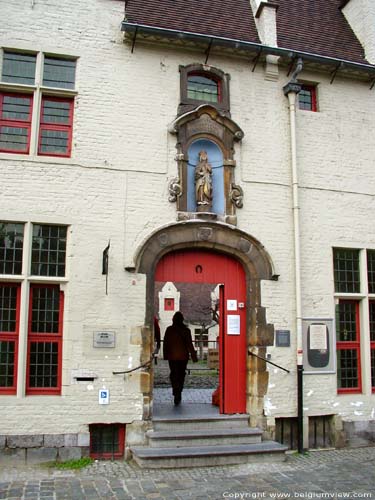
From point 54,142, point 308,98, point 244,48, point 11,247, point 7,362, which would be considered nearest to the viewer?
point 7,362

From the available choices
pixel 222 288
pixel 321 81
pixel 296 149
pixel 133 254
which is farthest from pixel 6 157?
pixel 321 81

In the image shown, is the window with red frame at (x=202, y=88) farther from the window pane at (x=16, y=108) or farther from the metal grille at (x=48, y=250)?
the metal grille at (x=48, y=250)

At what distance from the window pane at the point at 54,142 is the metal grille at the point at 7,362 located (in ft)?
10.9

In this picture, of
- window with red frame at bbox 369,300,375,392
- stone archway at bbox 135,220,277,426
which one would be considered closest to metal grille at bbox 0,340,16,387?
stone archway at bbox 135,220,277,426

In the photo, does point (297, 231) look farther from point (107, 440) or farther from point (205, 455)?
point (107, 440)

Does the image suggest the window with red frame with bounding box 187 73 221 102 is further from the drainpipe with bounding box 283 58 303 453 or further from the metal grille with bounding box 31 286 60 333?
the metal grille with bounding box 31 286 60 333

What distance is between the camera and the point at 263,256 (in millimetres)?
10367

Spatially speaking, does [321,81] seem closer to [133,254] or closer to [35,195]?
[133,254]

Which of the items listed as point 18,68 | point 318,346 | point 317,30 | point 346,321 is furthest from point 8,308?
point 317,30

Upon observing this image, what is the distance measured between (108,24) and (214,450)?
7.63 metres

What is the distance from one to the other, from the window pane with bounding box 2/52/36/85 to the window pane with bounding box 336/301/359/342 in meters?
7.14

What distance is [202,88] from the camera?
10.8 m

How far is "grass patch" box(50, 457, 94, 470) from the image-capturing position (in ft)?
28.1

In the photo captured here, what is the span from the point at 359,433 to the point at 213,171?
5.62m
